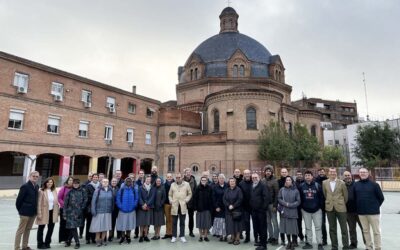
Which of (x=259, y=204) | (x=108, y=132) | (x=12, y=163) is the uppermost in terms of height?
(x=108, y=132)

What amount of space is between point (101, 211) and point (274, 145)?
2302 centimetres

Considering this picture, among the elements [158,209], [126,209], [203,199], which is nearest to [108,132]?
[158,209]

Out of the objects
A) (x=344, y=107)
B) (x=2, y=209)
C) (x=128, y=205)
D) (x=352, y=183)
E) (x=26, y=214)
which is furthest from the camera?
(x=344, y=107)

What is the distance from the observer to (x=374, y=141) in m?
37.9

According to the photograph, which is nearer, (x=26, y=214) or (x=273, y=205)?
(x=26, y=214)

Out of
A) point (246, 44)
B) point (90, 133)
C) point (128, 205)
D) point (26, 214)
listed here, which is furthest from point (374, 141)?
point (26, 214)

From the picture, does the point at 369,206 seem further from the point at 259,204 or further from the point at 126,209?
the point at 126,209

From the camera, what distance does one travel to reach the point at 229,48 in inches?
1639

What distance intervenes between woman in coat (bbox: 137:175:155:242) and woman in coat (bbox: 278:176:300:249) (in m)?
3.84

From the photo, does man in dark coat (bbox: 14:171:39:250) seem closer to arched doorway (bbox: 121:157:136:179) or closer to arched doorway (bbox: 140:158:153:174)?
arched doorway (bbox: 121:157:136:179)

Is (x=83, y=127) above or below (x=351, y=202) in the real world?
above

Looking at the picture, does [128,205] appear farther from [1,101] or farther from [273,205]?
[1,101]

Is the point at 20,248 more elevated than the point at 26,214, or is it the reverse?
the point at 26,214

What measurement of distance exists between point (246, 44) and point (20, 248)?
40.2m
